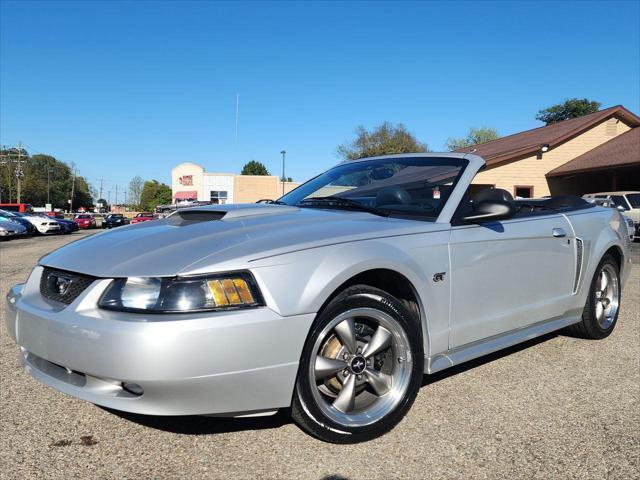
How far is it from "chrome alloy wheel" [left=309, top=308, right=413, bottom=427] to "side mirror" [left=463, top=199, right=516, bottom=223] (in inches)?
33.6

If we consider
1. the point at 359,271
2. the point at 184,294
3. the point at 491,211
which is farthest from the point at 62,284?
the point at 491,211

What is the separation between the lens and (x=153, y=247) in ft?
8.02

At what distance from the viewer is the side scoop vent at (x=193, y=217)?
9.94ft

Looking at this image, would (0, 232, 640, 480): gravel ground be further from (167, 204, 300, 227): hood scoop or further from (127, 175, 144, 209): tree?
(127, 175, 144, 209): tree

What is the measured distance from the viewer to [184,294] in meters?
2.12

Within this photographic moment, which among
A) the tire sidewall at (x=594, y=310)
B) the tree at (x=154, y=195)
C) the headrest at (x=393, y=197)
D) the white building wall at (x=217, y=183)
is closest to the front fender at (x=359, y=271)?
the headrest at (x=393, y=197)

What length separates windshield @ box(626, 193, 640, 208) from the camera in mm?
17009

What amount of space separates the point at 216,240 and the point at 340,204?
1186 mm

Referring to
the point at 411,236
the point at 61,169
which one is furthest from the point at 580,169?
the point at 61,169

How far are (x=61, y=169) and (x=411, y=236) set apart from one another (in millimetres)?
119507

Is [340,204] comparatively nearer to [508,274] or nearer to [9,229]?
[508,274]

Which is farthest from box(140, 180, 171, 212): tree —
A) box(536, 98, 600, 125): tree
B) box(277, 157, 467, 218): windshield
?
box(277, 157, 467, 218): windshield

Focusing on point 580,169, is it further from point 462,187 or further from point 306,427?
point 306,427

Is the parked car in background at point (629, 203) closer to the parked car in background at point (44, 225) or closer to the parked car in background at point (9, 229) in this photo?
the parked car in background at point (9, 229)
